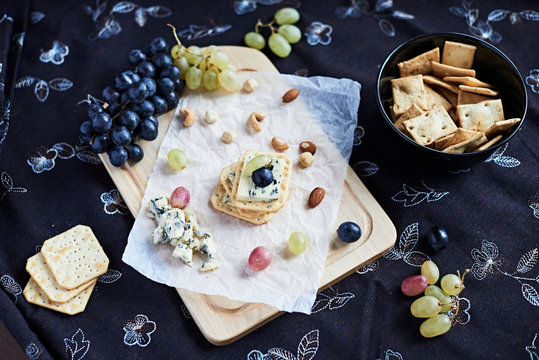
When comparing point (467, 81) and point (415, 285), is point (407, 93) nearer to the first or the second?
point (467, 81)

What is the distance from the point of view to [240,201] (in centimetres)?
141

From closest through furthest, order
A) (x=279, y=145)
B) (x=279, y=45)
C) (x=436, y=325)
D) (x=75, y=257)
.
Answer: (x=436, y=325) < (x=75, y=257) < (x=279, y=145) < (x=279, y=45)

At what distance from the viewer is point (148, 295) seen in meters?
1.41

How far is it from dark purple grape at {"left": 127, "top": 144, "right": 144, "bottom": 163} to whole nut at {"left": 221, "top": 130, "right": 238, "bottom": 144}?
0.24 metres

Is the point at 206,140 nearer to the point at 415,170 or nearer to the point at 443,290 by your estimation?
the point at 415,170

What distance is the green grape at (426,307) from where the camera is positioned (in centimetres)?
133

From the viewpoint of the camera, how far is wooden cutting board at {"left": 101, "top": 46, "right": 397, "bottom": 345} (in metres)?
1.33

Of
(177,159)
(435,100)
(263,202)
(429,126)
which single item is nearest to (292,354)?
(263,202)

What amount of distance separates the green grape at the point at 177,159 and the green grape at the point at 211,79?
25 cm

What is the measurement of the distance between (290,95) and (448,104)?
0.45 m

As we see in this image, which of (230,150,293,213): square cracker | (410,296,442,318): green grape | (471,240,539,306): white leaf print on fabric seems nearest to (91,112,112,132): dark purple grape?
(230,150,293,213): square cracker

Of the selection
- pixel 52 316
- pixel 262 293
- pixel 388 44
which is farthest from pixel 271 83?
pixel 52 316

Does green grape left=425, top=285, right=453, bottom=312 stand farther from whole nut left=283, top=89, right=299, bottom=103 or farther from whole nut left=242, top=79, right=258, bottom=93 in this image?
whole nut left=242, top=79, right=258, bottom=93

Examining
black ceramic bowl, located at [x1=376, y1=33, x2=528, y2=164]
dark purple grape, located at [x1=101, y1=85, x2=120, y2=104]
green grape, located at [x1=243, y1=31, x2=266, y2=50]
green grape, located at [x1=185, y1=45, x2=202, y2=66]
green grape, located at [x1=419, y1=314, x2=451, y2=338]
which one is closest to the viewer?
green grape, located at [x1=419, y1=314, x2=451, y2=338]
